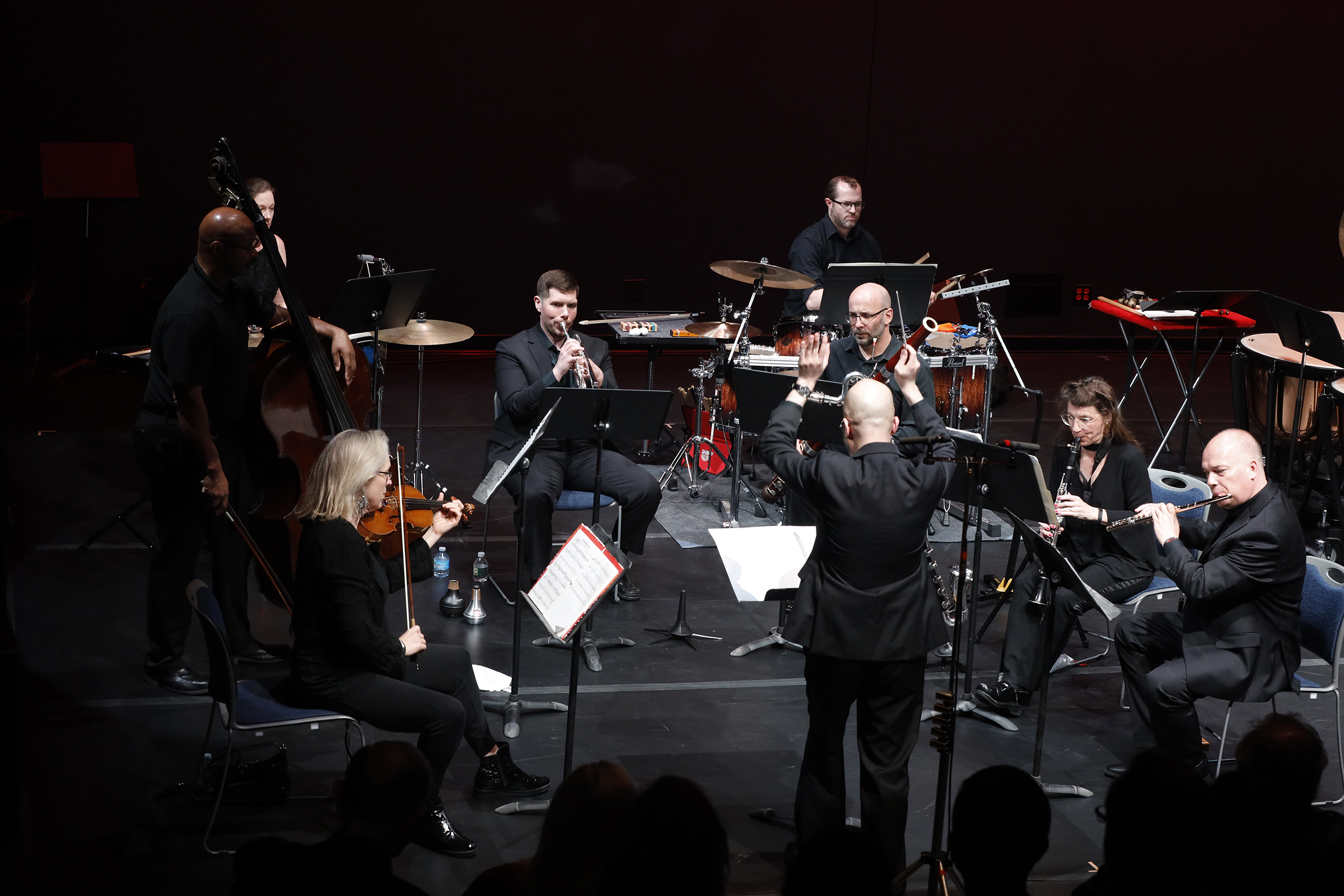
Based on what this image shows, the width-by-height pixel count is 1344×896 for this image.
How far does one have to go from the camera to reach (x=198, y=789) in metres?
4.27

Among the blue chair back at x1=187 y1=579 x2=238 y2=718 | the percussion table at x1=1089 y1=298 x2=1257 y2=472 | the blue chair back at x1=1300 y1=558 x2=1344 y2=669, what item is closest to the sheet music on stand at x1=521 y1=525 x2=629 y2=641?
the blue chair back at x1=187 y1=579 x2=238 y2=718

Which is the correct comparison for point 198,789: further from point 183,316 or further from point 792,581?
point 792,581

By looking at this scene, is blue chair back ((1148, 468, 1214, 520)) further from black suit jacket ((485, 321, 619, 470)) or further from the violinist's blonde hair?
the violinist's blonde hair

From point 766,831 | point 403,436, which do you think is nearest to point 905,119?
point 403,436

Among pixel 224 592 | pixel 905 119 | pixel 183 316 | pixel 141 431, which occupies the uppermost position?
pixel 905 119

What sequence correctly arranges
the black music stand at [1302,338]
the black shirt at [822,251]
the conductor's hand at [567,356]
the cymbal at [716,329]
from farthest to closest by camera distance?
1. the black shirt at [822,251]
2. the cymbal at [716,329]
3. the black music stand at [1302,338]
4. the conductor's hand at [567,356]

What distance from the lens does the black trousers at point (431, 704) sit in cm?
394

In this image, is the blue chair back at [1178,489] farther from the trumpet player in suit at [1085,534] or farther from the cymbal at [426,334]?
the cymbal at [426,334]

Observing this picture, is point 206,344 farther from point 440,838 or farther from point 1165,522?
point 1165,522

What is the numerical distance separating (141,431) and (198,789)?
4.74 feet

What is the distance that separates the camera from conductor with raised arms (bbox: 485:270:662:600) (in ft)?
19.2

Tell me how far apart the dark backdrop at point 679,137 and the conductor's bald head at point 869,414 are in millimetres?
7823

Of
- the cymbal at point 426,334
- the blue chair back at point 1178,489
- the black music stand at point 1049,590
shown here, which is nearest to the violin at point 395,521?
the black music stand at point 1049,590

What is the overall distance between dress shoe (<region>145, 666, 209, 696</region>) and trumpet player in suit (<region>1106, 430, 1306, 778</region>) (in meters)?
3.58
